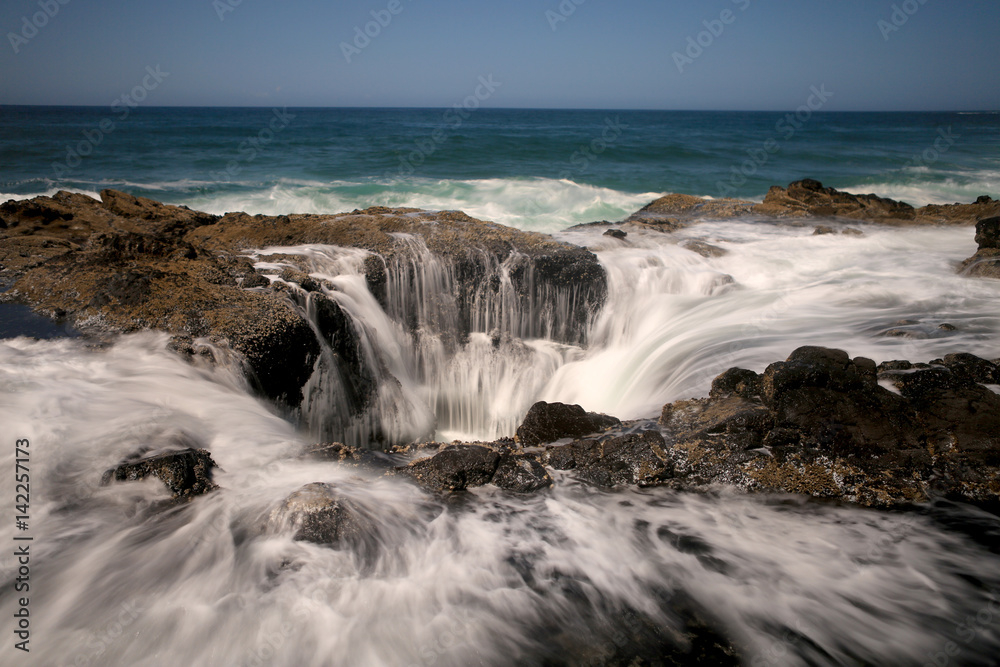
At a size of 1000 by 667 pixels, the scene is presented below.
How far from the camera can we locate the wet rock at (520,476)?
4059 mm

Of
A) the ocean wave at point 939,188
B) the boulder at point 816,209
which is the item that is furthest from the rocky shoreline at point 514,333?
the ocean wave at point 939,188

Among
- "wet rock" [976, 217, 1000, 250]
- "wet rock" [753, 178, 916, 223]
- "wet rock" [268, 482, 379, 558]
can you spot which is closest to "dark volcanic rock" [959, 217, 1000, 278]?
"wet rock" [976, 217, 1000, 250]

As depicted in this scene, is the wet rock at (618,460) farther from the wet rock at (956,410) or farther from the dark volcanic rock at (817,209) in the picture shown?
the dark volcanic rock at (817,209)

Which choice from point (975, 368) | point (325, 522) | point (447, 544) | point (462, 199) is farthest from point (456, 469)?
point (462, 199)

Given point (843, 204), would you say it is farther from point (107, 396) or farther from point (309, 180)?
point (309, 180)

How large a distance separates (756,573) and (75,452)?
14.3ft

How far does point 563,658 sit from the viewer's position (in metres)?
2.80

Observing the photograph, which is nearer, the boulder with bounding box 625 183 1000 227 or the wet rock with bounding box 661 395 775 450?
the wet rock with bounding box 661 395 775 450

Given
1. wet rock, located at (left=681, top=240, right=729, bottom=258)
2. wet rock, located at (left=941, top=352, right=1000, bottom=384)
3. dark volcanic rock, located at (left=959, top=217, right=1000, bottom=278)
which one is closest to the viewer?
wet rock, located at (left=941, top=352, right=1000, bottom=384)

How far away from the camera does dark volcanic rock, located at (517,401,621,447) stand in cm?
476

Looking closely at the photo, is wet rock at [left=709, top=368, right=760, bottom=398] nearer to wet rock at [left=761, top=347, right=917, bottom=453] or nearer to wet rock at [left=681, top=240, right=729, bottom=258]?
wet rock at [left=761, top=347, right=917, bottom=453]

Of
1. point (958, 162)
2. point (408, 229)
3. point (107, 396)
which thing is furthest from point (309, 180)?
point (958, 162)

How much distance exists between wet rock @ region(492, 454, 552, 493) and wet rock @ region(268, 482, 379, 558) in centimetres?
100

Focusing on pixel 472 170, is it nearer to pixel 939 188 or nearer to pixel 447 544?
pixel 939 188
